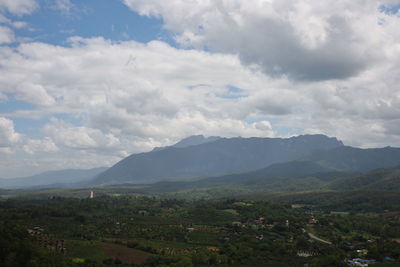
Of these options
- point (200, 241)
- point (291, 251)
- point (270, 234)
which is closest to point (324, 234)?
point (270, 234)

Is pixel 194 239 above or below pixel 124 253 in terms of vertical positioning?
below

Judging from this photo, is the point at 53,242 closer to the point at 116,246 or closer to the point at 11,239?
the point at 116,246

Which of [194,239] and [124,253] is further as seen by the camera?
[194,239]

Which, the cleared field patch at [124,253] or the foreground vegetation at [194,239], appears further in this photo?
the cleared field patch at [124,253]

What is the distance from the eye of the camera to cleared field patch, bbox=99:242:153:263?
9628 centimetres

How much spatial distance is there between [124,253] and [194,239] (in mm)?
30472

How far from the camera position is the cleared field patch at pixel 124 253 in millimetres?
96275

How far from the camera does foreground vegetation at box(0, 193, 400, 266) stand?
91688mm

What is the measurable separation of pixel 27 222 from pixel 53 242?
32.6 m

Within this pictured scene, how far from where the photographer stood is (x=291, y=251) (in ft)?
374

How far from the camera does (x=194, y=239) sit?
409ft

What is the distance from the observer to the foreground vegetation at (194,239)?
9169 cm

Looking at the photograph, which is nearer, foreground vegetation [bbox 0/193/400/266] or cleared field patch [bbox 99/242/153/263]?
foreground vegetation [bbox 0/193/400/266]

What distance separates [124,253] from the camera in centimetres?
10112
